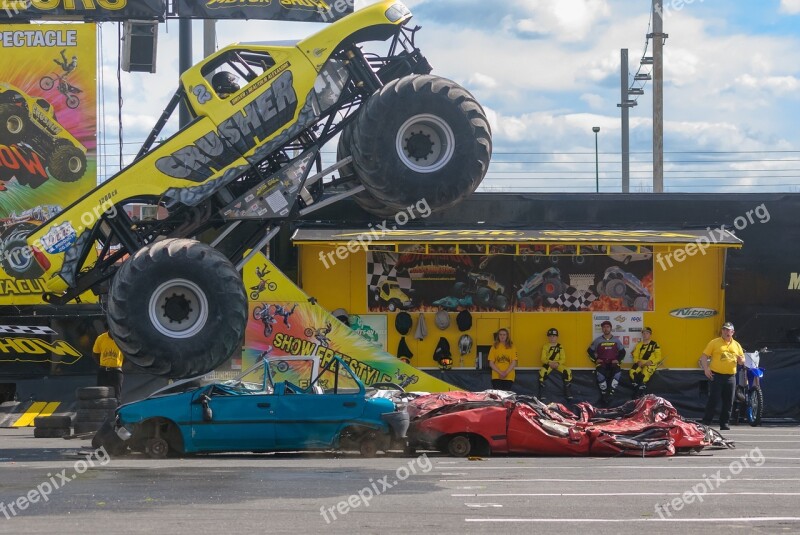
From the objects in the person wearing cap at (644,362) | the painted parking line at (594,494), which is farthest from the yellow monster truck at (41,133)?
the painted parking line at (594,494)

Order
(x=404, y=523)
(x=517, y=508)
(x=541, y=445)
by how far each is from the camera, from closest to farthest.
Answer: (x=404, y=523), (x=517, y=508), (x=541, y=445)

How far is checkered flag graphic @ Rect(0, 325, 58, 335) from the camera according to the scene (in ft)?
58.8

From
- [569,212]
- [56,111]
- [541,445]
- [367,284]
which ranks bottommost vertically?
[541,445]

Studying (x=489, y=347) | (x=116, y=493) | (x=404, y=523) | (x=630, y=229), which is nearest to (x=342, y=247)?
(x=489, y=347)

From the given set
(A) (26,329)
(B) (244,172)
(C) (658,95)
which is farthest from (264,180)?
(C) (658,95)

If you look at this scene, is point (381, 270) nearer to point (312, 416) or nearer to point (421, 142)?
point (312, 416)

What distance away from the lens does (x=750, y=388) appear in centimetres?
1800

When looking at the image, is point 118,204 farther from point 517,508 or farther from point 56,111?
point 56,111

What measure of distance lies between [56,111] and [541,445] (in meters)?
10.9

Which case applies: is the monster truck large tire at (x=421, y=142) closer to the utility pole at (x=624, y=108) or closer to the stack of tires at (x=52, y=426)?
the stack of tires at (x=52, y=426)

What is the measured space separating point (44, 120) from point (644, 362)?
11006 mm

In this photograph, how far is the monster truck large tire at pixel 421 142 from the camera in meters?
11.5

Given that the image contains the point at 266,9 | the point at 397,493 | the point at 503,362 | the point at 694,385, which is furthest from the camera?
the point at 266,9

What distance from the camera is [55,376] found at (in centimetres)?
1800
